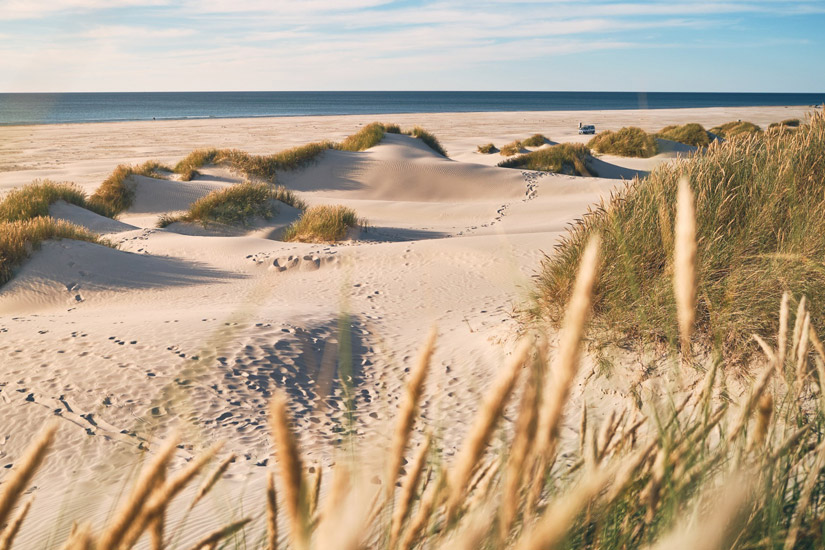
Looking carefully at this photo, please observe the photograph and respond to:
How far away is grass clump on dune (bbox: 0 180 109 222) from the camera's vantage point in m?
11.0

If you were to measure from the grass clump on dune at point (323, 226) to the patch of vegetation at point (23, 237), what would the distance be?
12.1 feet

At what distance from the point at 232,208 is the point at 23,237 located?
5.24 metres

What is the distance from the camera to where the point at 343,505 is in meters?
0.65

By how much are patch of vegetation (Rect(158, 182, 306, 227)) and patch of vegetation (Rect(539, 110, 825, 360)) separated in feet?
30.1

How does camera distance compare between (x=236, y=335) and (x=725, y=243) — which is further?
(x=236, y=335)

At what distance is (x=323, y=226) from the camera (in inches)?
467

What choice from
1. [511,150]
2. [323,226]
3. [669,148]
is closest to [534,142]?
[511,150]

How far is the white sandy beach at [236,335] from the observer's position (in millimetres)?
4086

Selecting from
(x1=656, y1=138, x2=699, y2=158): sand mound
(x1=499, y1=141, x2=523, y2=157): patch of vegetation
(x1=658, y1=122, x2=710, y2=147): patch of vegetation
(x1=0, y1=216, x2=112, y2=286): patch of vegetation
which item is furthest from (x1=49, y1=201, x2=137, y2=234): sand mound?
(x1=658, y1=122, x2=710, y2=147): patch of vegetation

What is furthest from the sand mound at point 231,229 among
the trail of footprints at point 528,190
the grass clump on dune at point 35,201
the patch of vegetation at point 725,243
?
the patch of vegetation at point 725,243

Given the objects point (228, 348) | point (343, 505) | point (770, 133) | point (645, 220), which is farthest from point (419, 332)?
point (343, 505)

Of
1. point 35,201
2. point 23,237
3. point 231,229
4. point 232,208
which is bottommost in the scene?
point 231,229

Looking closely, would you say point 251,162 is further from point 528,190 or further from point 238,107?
point 238,107

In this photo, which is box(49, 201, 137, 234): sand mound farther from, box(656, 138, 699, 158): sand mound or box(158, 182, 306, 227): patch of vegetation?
box(656, 138, 699, 158): sand mound
